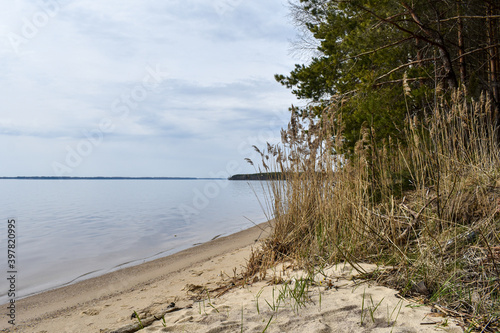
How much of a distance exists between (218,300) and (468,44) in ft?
33.2

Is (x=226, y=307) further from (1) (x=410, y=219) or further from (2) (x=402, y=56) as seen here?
(2) (x=402, y=56)

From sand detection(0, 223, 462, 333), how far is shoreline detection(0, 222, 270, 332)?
0.6 inches

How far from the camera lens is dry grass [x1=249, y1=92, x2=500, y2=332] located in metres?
2.16

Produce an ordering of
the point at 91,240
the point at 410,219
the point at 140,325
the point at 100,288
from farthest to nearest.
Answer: the point at 91,240, the point at 100,288, the point at 410,219, the point at 140,325

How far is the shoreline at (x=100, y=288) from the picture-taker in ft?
11.6

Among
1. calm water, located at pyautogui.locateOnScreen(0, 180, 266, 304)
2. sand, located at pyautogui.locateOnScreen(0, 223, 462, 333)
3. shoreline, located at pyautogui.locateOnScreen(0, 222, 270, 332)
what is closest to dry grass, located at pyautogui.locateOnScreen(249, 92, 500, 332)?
sand, located at pyautogui.locateOnScreen(0, 223, 462, 333)

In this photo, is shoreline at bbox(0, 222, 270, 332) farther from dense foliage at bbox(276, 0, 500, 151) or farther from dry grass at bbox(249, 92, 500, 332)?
dense foliage at bbox(276, 0, 500, 151)

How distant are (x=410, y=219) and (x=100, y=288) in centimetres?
394

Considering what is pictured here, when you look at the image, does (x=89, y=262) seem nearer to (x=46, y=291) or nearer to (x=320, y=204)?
(x=46, y=291)

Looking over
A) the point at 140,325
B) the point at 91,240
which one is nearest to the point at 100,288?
the point at 140,325

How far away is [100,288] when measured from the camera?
4.49m

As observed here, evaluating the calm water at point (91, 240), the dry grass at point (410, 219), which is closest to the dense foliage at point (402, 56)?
the dry grass at point (410, 219)

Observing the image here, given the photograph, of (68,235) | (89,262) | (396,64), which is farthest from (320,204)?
Answer: (68,235)

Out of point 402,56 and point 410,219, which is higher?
point 402,56
